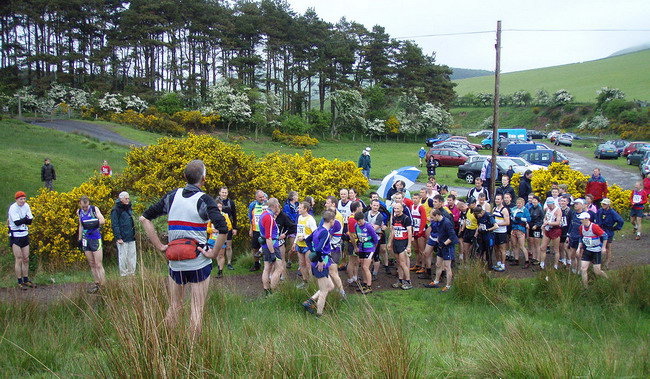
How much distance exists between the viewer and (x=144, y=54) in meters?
59.9

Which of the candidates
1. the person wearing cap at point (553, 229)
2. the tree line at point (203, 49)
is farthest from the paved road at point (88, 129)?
the person wearing cap at point (553, 229)

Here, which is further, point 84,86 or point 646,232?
point 84,86

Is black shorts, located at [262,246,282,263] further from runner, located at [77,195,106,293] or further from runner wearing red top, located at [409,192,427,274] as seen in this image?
runner wearing red top, located at [409,192,427,274]

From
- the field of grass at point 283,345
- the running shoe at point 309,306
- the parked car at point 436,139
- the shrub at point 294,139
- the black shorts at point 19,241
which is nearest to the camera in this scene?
the field of grass at point 283,345

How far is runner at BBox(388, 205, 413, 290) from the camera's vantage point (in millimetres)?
9477

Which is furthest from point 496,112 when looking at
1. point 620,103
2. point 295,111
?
point 620,103

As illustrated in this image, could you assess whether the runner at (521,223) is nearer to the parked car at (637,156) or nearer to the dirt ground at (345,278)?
the dirt ground at (345,278)

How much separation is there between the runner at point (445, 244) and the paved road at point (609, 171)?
1717 centimetres

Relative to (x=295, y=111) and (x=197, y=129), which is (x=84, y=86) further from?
(x=295, y=111)

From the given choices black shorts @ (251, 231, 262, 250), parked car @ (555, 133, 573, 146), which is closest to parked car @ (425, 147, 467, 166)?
black shorts @ (251, 231, 262, 250)

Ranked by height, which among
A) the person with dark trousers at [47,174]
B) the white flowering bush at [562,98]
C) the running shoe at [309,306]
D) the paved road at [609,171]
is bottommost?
the running shoe at [309,306]

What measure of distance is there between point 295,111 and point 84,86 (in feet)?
85.0

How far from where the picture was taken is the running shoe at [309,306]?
285 inches

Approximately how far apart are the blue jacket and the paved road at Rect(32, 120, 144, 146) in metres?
31.7
